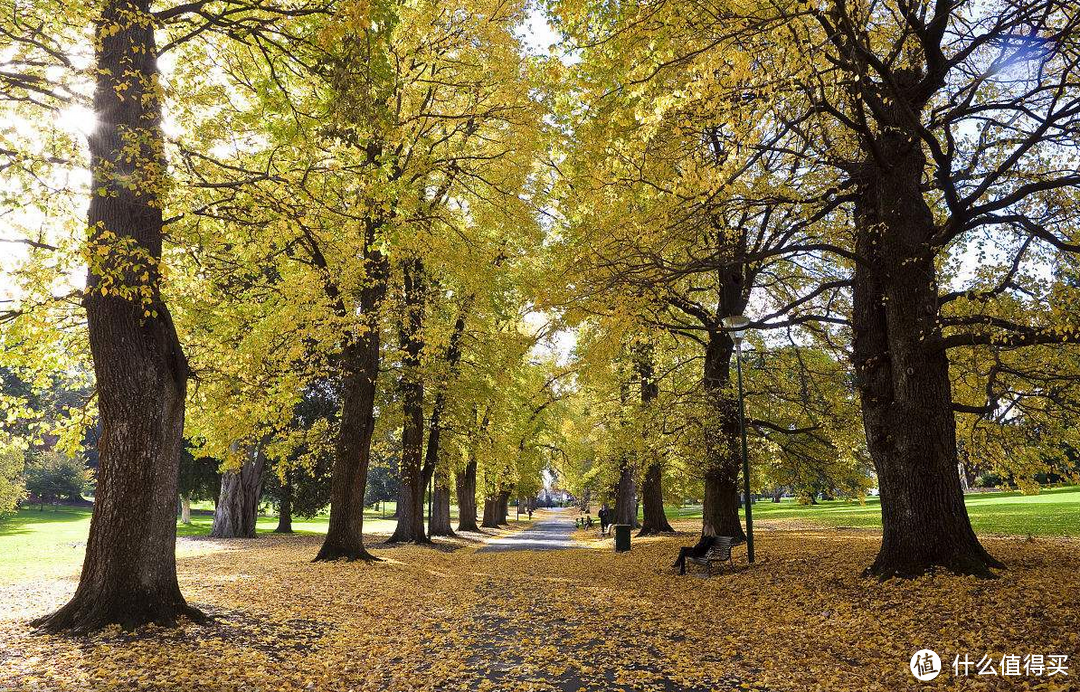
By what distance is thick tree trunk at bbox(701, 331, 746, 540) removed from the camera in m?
14.7

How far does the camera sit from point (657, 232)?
32.4ft

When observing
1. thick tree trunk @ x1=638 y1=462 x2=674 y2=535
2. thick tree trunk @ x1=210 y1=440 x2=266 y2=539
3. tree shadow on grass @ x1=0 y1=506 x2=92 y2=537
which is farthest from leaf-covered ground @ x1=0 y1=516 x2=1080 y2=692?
tree shadow on grass @ x1=0 y1=506 x2=92 y2=537

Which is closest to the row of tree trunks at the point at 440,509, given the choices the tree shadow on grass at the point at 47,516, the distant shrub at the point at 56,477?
the tree shadow on grass at the point at 47,516

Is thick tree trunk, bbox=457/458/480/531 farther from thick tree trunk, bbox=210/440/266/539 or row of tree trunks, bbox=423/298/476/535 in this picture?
thick tree trunk, bbox=210/440/266/539

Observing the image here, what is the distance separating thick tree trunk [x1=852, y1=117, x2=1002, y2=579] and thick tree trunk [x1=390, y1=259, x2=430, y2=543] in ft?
39.2

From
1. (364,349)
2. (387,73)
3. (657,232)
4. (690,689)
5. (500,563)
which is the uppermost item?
(387,73)

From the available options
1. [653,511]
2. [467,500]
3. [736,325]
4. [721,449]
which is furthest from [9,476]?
[736,325]

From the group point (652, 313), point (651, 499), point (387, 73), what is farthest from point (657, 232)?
point (651, 499)

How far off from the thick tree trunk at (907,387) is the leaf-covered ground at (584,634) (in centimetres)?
71

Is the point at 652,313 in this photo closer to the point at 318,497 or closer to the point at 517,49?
the point at 517,49

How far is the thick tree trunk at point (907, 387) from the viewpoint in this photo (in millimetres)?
8648

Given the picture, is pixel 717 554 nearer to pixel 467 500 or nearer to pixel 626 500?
pixel 626 500

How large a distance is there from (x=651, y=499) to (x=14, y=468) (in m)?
33.0

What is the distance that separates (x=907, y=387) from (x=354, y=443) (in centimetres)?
1224
